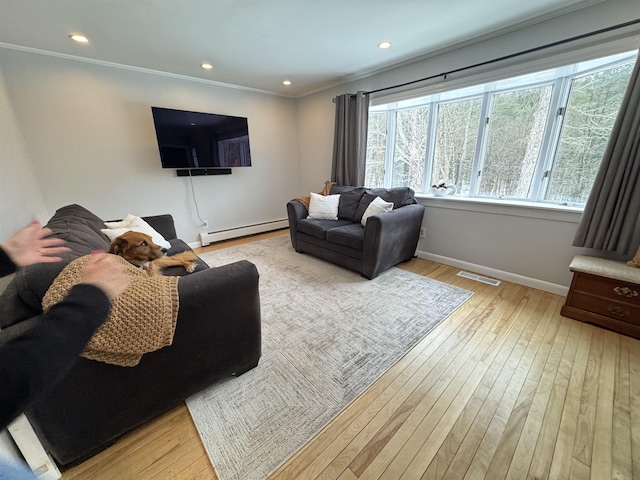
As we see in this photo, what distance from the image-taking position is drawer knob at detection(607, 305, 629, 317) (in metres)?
1.78

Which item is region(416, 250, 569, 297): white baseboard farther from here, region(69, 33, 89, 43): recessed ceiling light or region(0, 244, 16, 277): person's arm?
region(69, 33, 89, 43): recessed ceiling light

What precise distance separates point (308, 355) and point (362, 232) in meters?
1.47

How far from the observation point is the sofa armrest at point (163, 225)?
2.56 m

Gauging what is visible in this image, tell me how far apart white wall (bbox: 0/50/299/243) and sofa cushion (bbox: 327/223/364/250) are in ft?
6.88

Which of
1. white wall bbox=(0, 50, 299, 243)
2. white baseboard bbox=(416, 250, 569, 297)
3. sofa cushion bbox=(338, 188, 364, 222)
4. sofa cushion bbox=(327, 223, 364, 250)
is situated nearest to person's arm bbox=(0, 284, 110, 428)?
white wall bbox=(0, 50, 299, 243)

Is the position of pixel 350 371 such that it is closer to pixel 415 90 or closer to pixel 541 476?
pixel 541 476

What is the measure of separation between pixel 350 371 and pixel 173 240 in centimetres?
215

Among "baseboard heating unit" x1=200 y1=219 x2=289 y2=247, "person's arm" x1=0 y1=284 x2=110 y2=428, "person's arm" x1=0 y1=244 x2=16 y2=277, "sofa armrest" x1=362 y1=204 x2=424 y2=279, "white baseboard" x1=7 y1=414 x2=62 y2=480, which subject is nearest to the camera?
"person's arm" x1=0 y1=284 x2=110 y2=428

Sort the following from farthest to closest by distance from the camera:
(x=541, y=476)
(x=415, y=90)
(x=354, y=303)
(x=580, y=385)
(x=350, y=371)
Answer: (x=415, y=90)
(x=354, y=303)
(x=350, y=371)
(x=580, y=385)
(x=541, y=476)

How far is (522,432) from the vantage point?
1183 mm

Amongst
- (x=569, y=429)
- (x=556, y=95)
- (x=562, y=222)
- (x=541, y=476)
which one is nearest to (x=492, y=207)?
(x=562, y=222)

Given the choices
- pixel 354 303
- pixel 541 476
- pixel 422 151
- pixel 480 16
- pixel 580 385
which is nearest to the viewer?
pixel 541 476

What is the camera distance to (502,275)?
2650mm

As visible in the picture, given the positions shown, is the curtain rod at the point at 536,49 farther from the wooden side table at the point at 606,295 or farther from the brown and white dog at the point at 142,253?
the brown and white dog at the point at 142,253
